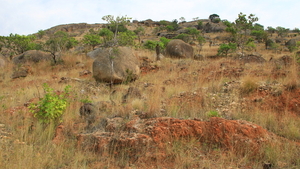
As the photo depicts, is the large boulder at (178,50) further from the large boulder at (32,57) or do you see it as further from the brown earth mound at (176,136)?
the brown earth mound at (176,136)

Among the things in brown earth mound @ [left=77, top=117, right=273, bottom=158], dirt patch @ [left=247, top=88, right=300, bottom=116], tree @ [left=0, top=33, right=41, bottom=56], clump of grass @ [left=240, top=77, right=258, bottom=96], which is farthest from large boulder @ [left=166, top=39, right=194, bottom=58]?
brown earth mound @ [left=77, top=117, right=273, bottom=158]

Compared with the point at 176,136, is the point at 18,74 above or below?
above

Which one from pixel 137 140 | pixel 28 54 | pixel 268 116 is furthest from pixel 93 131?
pixel 28 54

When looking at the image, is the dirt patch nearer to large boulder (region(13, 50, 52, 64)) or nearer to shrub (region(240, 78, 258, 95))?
shrub (region(240, 78, 258, 95))

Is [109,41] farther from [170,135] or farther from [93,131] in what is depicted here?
[170,135]

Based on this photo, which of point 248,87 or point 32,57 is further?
point 32,57

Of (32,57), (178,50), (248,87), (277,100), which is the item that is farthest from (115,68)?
(32,57)

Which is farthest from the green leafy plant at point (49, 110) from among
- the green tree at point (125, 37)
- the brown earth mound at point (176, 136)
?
the green tree at point (125, 37)

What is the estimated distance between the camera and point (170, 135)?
320 centimetres

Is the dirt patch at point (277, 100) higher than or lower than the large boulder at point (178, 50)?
lower

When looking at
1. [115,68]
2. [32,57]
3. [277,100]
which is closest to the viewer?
[277,100]

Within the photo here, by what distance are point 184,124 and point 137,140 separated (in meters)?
0.83

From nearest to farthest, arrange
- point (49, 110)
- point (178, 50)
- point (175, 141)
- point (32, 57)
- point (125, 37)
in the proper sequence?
1. point (175, 141)
2. point (49, 110)
3. point (125, 37)
4. point (32, 57)
5. point (178, 50)

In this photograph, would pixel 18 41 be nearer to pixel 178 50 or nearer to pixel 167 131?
pixel 178 50
